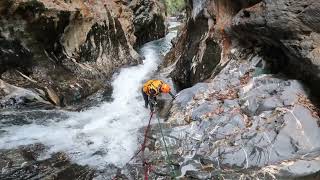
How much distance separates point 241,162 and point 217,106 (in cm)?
200

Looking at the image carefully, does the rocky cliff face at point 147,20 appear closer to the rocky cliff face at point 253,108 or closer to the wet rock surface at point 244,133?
the rocky cliff face at point 253,108

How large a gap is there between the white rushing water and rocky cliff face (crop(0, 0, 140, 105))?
1398 millimetres

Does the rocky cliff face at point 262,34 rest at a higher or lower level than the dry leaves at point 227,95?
higher

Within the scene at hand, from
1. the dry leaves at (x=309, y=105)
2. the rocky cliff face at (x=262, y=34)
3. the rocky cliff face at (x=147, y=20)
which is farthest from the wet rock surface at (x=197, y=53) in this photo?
the rocky cliff face at (x=147, y=20)

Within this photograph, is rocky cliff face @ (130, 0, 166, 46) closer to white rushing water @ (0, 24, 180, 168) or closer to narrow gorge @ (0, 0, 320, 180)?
narrow gorge @ (0, 0, 320, 180)

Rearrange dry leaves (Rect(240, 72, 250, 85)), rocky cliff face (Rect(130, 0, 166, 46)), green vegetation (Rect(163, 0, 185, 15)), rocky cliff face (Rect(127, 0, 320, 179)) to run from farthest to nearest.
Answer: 1. green vegetation (Rect(163, 0, 185, 15))
2. rocky cliff face (Rect(130, 0, 166, 46))
3. dry leaves (Rect(240, 72, 250, 85))
4. rocky cliff face (Rect(127, 0, 320, 179))

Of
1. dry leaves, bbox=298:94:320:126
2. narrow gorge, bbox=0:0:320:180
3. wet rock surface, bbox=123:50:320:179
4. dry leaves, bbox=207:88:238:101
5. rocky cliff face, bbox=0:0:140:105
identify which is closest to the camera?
wet rock surface, bbox=123:50:320:179

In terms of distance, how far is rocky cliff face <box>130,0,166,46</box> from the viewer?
24.1 m

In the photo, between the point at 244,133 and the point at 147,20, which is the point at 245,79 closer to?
the point at 244,133

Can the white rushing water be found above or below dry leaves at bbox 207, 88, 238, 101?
below

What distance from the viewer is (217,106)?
9219 millimetres

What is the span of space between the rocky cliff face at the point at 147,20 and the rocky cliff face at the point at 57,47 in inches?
289

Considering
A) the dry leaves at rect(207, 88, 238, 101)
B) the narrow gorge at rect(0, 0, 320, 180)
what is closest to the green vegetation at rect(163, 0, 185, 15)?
the narrow gorge at rect(0, 0, 320, 180)

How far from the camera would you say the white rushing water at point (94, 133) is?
8.50 m
